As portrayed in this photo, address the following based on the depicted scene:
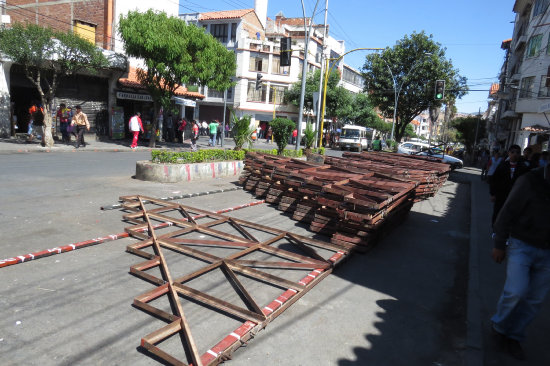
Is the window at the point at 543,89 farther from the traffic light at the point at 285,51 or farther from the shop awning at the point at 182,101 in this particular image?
the shop awning at the point at 182,101

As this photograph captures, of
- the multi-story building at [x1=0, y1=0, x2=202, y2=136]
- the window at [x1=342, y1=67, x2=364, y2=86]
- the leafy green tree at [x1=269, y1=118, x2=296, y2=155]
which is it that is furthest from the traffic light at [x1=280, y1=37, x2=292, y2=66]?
the window at [x1=342, y1=67, x2=364, y2=86]

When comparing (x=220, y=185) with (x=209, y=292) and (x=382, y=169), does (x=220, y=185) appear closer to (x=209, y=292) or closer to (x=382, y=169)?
(x=382, y=169)

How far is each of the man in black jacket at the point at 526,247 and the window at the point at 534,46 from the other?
31.5 metres

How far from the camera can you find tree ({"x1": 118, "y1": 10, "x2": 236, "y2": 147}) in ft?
60.7

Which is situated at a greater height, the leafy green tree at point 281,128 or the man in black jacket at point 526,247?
the leafy green tree at point 281,128

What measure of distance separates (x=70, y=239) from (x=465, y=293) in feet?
18.9

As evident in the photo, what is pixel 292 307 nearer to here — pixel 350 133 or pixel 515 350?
pixel 515 350

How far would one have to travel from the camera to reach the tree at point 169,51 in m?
18.5

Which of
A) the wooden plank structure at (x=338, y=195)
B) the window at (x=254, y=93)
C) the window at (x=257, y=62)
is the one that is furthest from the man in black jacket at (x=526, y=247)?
the window at (x=257, y=62)

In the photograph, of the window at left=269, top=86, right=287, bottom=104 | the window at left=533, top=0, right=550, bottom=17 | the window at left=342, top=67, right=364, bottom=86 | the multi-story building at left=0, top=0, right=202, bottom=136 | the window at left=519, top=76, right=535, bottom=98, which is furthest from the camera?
the window at left=342, top=67, right=364, bottom=86

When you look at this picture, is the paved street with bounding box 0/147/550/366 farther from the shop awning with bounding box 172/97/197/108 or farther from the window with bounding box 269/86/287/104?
the window with bounding box 269/86/287/104

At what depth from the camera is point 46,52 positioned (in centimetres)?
1585

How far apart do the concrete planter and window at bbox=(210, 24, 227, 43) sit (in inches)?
1439

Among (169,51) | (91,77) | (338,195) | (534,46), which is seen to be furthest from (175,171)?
(534,46)
